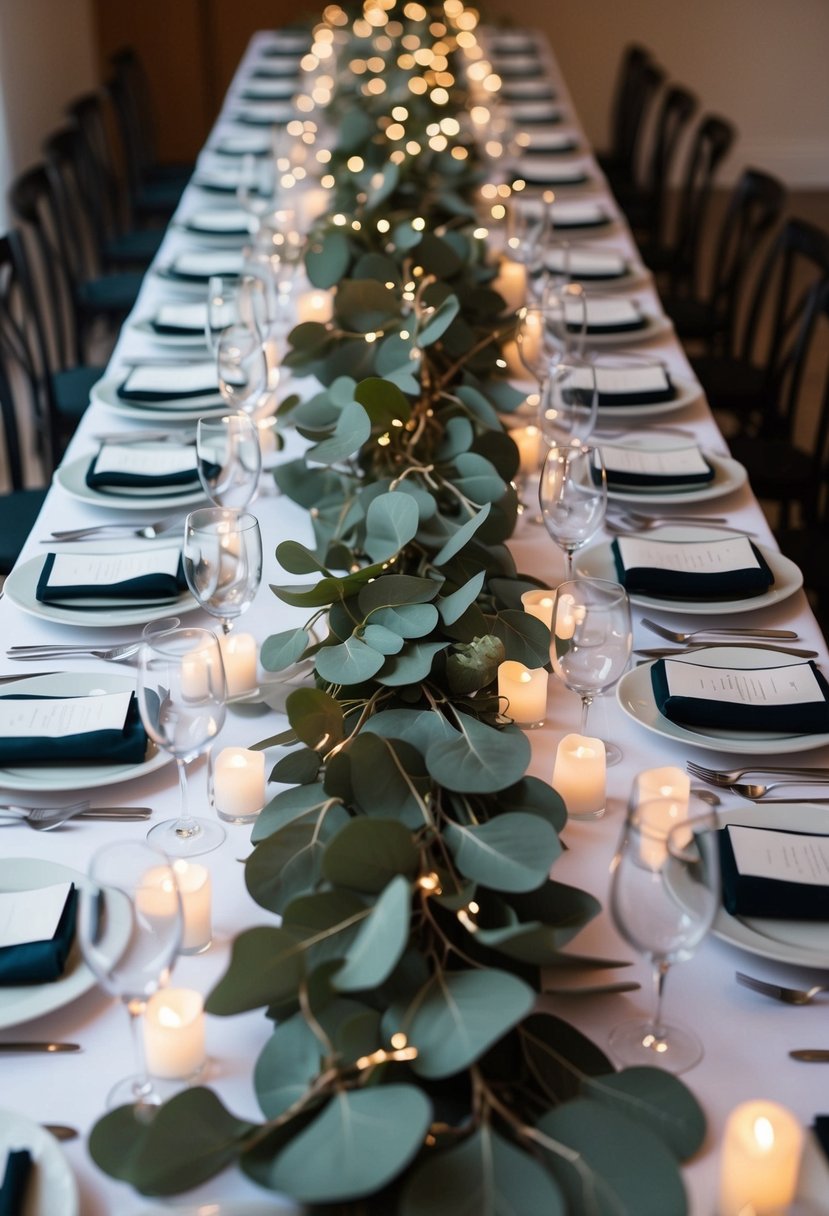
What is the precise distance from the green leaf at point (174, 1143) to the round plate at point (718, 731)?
27.4 inches

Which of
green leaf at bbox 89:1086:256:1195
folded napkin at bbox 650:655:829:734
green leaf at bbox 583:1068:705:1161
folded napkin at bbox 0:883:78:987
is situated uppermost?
green leaf at bbox 89:1086:256:1195

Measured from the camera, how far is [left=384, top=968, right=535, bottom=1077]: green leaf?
996 mm

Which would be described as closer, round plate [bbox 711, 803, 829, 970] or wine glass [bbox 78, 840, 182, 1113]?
wine glass [bbox 78, 840, 182, 1113]

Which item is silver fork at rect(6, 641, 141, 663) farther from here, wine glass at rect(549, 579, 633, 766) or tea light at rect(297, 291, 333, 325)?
tea light at rect(297, 291, 333, 325)

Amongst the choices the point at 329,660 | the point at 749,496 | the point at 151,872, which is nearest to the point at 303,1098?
the point at 151,872

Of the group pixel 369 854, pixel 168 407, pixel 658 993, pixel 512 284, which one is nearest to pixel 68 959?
pixel 369 854

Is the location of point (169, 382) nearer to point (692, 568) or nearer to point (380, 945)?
point (692, 568)

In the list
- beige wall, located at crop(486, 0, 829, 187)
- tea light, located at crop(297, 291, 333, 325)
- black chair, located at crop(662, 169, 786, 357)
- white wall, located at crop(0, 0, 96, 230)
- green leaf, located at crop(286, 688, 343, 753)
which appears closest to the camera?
green leaf, located at crop(286, 688, 343, 753)

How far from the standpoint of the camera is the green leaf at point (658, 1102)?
105 centimetres

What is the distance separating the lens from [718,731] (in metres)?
1.61

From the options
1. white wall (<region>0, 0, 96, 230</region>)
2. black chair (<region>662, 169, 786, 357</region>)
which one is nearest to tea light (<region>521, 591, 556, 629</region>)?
black chair (<region>662, 169, 786, 357</region>)

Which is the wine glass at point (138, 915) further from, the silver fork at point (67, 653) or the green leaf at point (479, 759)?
the silver fork at point (67, 653)

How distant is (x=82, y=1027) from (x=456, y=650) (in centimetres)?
56

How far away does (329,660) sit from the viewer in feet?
4.97
